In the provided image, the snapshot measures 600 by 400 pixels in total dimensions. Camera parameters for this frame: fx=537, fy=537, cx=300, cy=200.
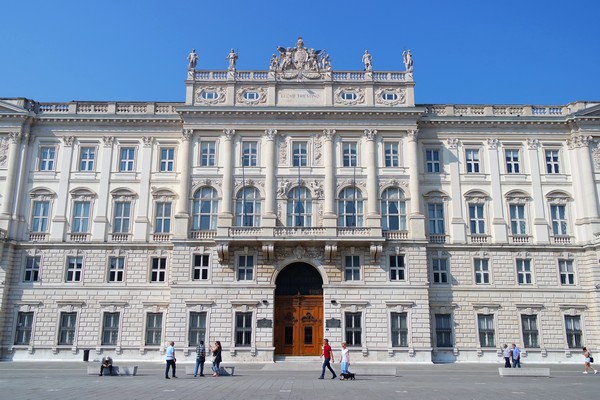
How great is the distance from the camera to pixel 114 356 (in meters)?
41.2

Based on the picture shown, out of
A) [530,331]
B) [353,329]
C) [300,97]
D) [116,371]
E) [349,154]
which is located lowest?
[116,371]

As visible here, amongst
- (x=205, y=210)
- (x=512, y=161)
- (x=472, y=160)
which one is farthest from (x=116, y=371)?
(x=512, y=161)

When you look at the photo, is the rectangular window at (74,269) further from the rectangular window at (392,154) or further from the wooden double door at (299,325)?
the rectangular window at (392,154)

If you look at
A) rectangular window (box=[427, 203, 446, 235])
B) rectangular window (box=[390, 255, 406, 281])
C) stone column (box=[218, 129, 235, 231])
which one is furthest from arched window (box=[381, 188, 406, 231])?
stone column (box=[218, 129, 235, 231])

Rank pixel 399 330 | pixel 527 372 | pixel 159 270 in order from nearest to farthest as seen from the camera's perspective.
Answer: pixel 527 372
pixel 399 330
pixel 159 270

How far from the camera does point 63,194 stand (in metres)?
44.6

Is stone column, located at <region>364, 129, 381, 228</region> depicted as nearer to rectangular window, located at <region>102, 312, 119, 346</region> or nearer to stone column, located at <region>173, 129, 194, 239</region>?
stone column, located at <region>173, 129, 194, 239</region>

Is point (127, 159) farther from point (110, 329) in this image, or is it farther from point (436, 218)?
point (436, 218)

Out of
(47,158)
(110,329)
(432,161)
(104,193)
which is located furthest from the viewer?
(432,161)

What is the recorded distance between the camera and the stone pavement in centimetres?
2005

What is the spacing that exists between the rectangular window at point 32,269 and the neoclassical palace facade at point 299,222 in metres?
0.11

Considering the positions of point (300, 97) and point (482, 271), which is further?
point (300, 97)

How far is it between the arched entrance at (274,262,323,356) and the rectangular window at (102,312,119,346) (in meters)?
12.6

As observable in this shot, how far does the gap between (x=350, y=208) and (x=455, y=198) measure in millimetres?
8923
